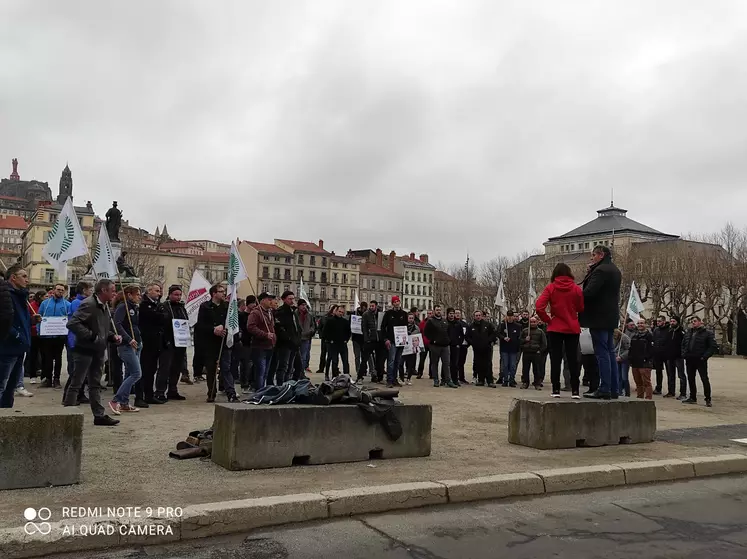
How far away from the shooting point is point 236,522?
5.16 meters

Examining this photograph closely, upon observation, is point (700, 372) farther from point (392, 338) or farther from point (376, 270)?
point (376, 270)

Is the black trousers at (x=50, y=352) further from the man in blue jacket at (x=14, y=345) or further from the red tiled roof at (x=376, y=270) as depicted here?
the red tiled roof at (x=376, y=270)

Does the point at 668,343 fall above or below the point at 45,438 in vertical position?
above

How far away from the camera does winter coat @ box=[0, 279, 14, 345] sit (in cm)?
741

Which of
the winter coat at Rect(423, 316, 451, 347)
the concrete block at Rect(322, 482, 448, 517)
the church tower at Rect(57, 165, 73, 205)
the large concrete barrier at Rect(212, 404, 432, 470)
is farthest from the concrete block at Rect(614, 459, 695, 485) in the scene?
the church tower at Rect(57, 165, 73, 205)

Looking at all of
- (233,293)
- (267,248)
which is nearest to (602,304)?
(233,293)

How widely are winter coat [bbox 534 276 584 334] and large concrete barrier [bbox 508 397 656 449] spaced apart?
1007mm

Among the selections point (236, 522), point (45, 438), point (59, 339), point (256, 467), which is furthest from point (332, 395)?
point (59, 339)

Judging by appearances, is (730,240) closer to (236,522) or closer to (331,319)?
(331,319)

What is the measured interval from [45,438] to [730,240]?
199 feet

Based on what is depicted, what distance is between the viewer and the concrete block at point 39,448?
554 centimetres

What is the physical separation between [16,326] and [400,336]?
10215 mm

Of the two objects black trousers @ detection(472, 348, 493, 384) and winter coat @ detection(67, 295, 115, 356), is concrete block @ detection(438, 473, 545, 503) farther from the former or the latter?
black trousers @ detection(472, 348, 493, 384)

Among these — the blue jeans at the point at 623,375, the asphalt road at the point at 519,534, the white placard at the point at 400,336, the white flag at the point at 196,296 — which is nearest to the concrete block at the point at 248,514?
the asphalt road at the point at 519,534
